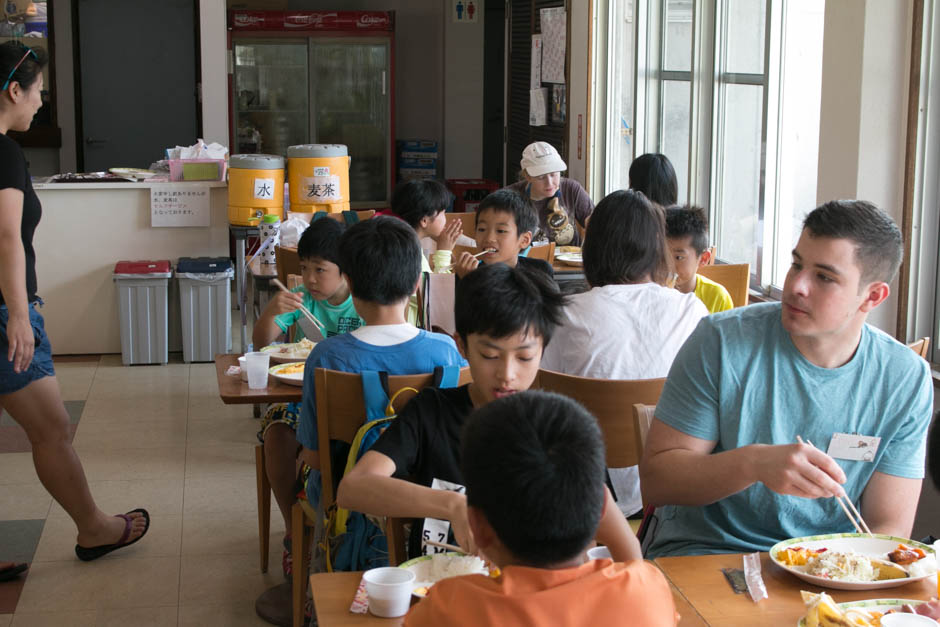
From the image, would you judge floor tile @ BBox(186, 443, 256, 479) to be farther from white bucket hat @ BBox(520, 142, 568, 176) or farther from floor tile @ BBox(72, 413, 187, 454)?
white bucket hat @ BBox(520, 142, 568, 176)

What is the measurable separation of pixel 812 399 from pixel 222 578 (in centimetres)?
210

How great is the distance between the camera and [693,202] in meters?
5.50

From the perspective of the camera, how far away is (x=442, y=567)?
159 centimetres

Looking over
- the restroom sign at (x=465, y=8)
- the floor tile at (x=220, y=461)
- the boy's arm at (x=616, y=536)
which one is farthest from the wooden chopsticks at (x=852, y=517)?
the restroom sign at (x=465, y=8)

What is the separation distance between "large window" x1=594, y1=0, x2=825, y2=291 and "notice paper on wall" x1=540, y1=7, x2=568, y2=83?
61cm

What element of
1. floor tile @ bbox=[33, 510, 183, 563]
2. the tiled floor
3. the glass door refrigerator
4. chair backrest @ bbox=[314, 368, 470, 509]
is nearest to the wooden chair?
chair backrest @ bbox=[314, 368, 470, 509]

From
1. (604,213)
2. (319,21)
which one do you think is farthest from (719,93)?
(319,21)

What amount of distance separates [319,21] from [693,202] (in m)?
6.03

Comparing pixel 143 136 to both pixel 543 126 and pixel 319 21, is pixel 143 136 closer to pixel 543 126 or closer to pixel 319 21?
pixel 319 21

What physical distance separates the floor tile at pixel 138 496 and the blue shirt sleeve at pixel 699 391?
242 cm

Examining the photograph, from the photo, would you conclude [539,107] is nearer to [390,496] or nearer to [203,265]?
[203,265]

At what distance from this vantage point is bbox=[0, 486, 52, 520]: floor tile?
3732mm

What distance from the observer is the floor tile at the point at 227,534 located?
3469 mm

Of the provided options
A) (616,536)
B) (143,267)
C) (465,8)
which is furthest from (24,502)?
(465,8)
